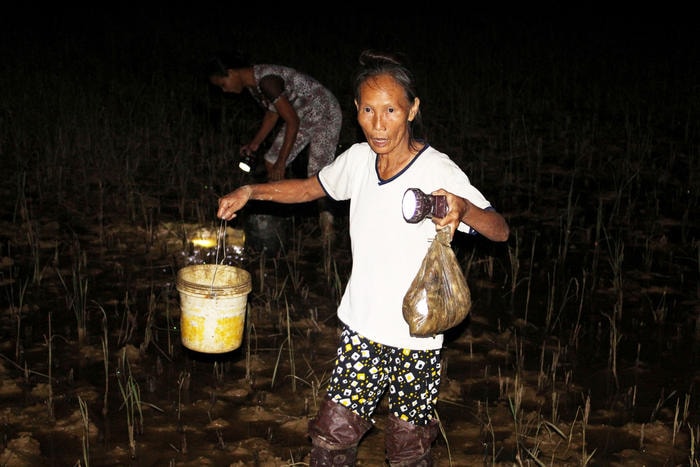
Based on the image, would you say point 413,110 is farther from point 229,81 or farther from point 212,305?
point 229,81

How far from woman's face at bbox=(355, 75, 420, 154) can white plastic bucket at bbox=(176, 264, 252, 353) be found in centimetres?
68

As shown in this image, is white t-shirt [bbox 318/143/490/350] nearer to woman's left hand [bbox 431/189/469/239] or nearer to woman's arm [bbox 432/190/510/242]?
→ woman's arm [bbox 432/190/510/242]

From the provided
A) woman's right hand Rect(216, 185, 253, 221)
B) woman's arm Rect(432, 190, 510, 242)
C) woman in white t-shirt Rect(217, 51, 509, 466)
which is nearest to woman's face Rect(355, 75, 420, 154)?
woman in white t-shirt Rect(217, 51, 509, 466)

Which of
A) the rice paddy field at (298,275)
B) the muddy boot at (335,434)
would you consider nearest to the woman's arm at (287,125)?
the rice paddy field at (298,275)

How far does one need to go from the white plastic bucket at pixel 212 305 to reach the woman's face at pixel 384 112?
2.24ft

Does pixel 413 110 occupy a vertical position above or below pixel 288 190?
above

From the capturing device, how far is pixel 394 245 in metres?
2.53

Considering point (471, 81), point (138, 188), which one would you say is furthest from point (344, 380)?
point (471, 81)

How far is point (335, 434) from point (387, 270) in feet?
1.61

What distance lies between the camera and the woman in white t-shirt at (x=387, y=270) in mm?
2504

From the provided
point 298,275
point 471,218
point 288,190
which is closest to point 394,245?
point 471,218

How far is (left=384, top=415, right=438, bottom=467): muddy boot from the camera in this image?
2625 millimetres

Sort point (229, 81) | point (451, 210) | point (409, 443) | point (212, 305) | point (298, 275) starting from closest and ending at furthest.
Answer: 1. point (451, 210)
2. point (409, 443)
3. point (212, 305)
4. point (298, 275)
5. point (229, 81)

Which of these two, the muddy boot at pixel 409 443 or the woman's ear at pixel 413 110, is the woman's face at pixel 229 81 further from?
the muddy boot at pixel 409 443
